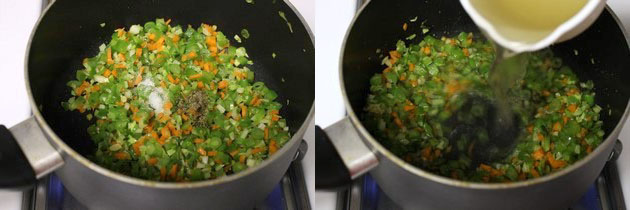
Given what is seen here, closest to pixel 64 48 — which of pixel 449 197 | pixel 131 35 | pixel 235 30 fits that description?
pixel 131 35

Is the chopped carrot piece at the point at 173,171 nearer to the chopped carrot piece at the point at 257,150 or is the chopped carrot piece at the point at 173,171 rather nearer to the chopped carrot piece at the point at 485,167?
the chopped carrot piece at the point at 257,150

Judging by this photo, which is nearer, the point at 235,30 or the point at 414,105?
the point at 414,105

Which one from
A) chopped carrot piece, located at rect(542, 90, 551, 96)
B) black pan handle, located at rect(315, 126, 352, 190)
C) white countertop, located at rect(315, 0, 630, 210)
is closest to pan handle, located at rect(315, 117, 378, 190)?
black pan handle, located at rect(315, 126, 352, 190)

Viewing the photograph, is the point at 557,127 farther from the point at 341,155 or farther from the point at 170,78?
the point at 170,78

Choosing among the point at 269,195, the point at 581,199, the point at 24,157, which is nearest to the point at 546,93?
the point at 581,199

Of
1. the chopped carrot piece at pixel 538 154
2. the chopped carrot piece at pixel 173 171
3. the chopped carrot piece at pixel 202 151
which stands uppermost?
the chopped carrot piece at pixel 202 151

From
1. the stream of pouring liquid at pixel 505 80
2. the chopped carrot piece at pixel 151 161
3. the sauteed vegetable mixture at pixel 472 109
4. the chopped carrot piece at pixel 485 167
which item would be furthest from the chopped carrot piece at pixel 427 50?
the chopped carrot piece at pixel 151 161

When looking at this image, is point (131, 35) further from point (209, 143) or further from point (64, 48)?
point (209, 143)
